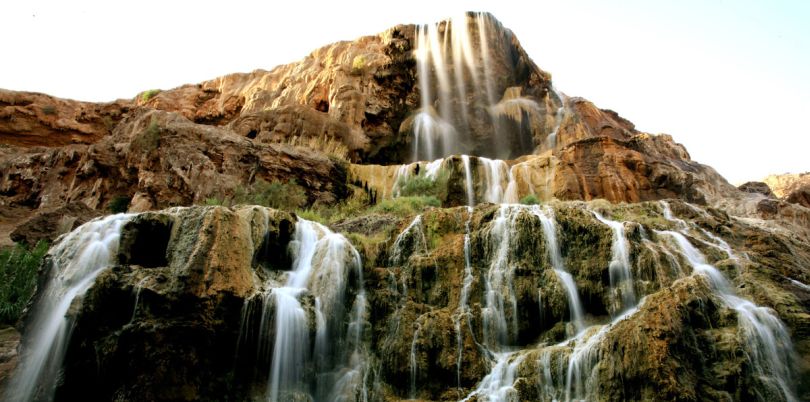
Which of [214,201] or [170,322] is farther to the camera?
[214,201]

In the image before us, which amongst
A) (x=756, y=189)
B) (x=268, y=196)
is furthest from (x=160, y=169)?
(x=756, y=189)

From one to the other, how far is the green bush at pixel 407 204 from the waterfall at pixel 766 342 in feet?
32.8

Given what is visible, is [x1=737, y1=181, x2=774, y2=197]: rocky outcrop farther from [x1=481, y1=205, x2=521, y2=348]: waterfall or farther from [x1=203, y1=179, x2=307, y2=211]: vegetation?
[x1=203, y1=179, x2=307, y2=211]: vegetation

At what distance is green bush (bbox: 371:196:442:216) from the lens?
65.6 ft

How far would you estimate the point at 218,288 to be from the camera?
11414mm

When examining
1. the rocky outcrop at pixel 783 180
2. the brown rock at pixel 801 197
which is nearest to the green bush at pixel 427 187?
the brown rock at pixel 801 197

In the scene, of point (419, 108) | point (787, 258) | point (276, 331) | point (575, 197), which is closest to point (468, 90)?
point (419, 108)

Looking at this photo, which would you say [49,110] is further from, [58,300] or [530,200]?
[530,200]

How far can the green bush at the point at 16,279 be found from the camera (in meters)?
14.2

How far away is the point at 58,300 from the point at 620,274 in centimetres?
1251

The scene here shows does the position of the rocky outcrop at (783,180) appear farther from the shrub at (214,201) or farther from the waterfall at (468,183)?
the shrub at (214,201)

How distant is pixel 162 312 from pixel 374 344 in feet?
15.1

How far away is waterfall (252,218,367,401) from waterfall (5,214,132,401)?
3701mm

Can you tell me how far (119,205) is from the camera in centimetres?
2200
